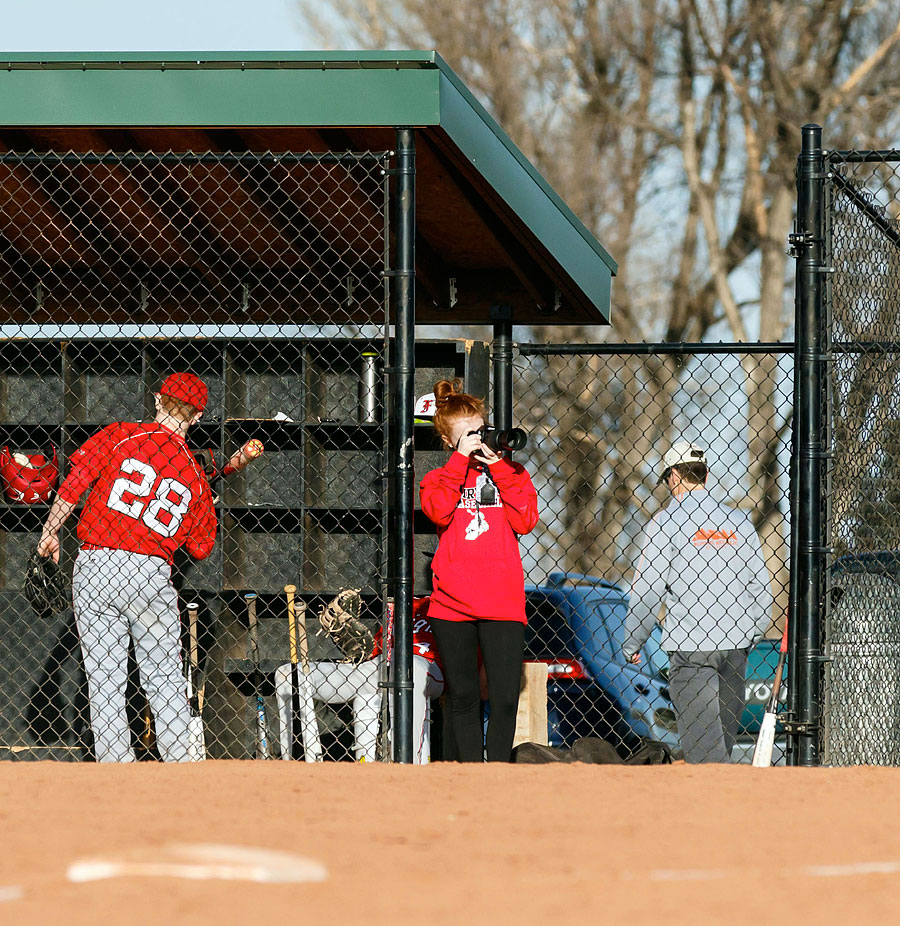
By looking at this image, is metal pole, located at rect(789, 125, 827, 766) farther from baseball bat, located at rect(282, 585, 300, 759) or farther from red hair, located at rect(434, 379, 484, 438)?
baseball bat, located at rect(282, 585, 300, 759)

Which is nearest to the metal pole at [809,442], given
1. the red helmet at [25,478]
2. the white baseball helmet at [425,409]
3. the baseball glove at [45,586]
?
the white baseball helmet at [425,409]

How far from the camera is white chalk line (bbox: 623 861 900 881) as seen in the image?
10.8 feet

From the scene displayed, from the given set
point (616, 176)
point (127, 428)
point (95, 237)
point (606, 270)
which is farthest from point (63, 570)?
point (616, 176)

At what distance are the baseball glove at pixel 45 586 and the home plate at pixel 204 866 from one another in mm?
3825

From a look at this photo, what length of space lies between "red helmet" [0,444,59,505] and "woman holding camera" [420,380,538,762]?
2.76m

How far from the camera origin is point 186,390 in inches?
262

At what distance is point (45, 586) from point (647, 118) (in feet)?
56.4

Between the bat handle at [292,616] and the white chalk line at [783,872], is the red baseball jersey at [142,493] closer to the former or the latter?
the bat handle at [292,616]

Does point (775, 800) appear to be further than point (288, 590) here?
No

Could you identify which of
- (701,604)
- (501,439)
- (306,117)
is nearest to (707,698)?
(701,604)

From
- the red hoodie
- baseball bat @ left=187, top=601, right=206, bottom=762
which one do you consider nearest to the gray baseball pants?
baseball bat @ left=187, top=601, right=206, bottom=762

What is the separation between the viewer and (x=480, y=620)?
19.1 ft

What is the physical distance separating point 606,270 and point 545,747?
268 centimetres

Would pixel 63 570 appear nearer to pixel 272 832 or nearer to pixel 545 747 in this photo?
pixel 545 747
